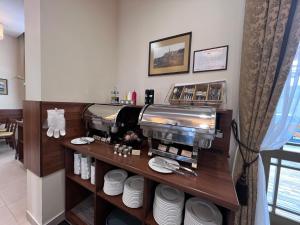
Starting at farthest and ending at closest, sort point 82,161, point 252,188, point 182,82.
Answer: point 182,82, point 82,161, point 252,188

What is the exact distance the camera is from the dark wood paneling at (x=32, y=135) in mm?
1265

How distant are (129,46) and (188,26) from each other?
0.78m

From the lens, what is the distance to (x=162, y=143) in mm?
1154

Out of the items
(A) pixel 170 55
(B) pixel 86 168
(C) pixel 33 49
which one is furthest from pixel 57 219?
(A) pixel 170 55

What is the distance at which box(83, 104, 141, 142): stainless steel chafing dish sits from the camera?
4.40ft

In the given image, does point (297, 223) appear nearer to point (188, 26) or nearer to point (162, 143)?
point (162, 143)

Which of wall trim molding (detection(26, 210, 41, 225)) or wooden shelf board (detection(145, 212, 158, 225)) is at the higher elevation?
wooden shelf board (detection(145, 212, 158, 225))

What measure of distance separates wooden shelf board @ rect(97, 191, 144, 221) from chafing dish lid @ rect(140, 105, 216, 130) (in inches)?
23.8

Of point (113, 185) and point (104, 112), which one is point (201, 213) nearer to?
point (113, 185)

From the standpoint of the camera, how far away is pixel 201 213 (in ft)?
2.85

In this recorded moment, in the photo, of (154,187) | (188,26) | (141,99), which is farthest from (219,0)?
(154,187)

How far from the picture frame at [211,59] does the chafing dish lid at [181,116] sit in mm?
497

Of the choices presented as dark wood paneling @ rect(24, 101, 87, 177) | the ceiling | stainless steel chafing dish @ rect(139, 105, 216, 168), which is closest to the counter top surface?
stainless steel chafing dish @ rect(139, 105, 216, 168)

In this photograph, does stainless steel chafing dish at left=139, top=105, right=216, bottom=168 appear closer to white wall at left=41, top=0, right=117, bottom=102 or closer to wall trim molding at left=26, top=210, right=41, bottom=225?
white wall at left=41, top=0, right=117, bottom=102
